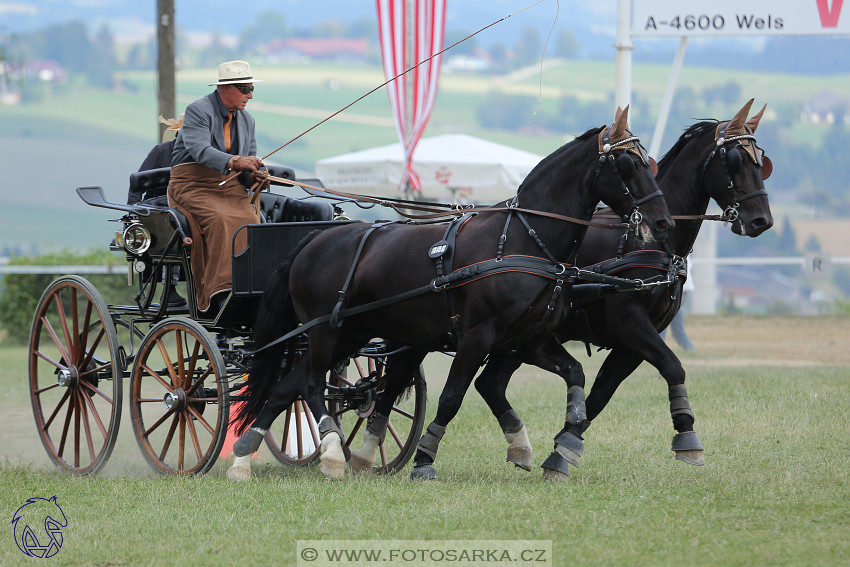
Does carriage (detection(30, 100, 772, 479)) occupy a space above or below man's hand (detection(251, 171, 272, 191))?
below

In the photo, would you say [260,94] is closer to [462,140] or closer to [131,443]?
[462,140]

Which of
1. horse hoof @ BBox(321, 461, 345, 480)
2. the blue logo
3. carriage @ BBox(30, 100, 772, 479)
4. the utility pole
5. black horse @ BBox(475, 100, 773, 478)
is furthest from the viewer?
the utility pole

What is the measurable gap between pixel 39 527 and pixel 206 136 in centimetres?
250

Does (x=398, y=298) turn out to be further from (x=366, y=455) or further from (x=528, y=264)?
(x=366, y=455)

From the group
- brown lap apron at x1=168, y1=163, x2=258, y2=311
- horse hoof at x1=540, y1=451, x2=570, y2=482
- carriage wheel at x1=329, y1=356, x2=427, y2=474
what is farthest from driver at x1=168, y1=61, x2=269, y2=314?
horse hoof at x1=540, y1=451, x2=570, y2=482

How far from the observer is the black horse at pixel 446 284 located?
5.80m

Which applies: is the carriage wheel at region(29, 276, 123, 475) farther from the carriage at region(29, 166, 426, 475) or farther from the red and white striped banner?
the red and white striped banner

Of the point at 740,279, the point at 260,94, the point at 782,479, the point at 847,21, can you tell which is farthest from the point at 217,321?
the point at 260,94

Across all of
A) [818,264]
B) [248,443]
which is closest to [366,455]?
[248,443]

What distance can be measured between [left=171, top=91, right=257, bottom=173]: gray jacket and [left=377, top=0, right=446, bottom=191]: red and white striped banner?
20.6 ft

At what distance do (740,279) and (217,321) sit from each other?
46.4 meters

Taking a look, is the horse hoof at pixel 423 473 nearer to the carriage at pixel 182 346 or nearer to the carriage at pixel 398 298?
the carriage at pixel 398 298

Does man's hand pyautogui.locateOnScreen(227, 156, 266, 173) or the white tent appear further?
the white tent

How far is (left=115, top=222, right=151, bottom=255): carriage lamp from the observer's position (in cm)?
683
